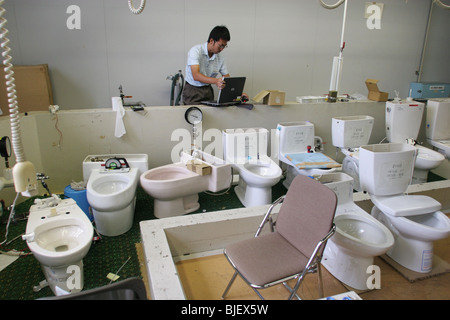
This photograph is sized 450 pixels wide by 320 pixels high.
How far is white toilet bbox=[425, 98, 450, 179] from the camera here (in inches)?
146

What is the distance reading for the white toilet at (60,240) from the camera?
189 centimetres

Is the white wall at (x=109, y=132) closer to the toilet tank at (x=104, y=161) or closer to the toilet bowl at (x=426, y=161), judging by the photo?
the toilet tank at (x=104, y=161)

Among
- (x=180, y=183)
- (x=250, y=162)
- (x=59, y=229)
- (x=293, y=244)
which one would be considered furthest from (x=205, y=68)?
(x=293, y=244)

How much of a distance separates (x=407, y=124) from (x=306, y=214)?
2491 mm

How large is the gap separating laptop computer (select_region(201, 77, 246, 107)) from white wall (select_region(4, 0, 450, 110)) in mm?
1175

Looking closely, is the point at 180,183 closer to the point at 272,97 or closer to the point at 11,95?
the point at 272,97

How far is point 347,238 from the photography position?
2055 mm

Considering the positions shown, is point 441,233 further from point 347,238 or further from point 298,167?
point 298,167

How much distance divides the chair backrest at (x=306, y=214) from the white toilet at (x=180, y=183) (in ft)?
3.15

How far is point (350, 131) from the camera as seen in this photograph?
137 inches

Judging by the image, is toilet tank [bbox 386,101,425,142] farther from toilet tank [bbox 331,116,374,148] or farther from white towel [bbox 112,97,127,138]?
white towel [bbox 112,97,127,138]

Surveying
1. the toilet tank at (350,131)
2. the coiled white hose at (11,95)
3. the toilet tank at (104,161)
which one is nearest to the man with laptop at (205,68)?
the toilet tank at (104,161)

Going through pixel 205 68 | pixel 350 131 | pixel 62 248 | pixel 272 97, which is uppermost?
pixel 205 68
